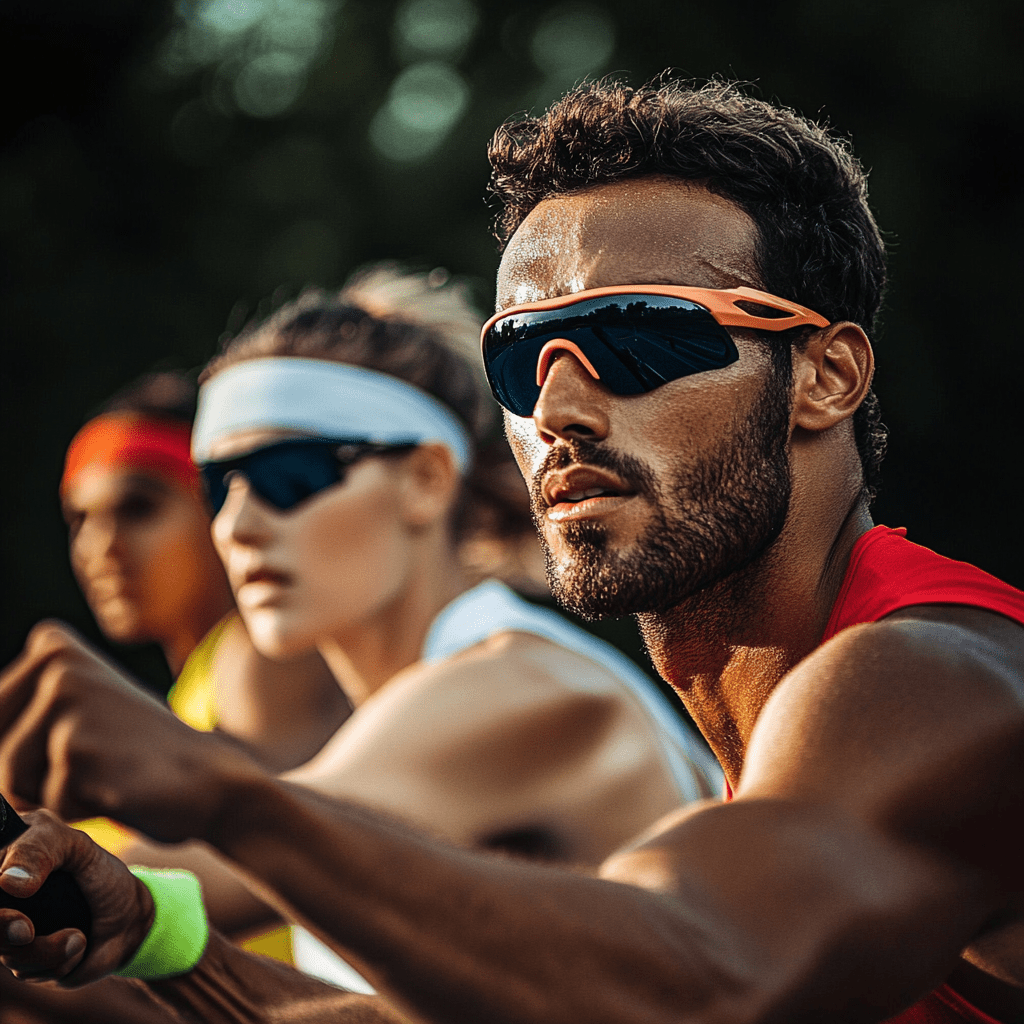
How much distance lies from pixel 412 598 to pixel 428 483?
38cm

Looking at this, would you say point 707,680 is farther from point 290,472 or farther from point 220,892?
point 290,472

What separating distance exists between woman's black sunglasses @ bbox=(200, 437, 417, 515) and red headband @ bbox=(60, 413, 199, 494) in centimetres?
139

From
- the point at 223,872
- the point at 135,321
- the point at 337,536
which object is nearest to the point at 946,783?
the point at 223,872

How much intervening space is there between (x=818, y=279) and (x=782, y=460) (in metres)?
0.30

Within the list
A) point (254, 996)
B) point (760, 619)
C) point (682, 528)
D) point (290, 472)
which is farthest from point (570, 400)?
point (290, 472)

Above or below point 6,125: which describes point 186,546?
below

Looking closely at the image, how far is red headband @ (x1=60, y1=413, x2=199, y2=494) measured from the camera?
5.47 m

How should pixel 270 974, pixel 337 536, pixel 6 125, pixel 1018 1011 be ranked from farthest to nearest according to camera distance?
1. pixel 6 125
2. pixel 337 536
3. pixel 270 974
4. pixel 1018 1011

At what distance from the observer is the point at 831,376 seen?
215 cm

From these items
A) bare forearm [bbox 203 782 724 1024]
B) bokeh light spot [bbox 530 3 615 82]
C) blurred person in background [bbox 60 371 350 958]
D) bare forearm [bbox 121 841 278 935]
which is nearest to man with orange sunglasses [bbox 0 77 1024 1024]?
bare forearm [bbox 203 782 724 1024]

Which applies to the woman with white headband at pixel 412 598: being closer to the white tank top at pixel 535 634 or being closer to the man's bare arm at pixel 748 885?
the white tank top at pixel 535 634

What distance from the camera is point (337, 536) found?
3.98 m

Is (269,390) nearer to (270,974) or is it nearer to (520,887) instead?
(270,974)

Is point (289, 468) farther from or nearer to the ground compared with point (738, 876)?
nearer to the ground
